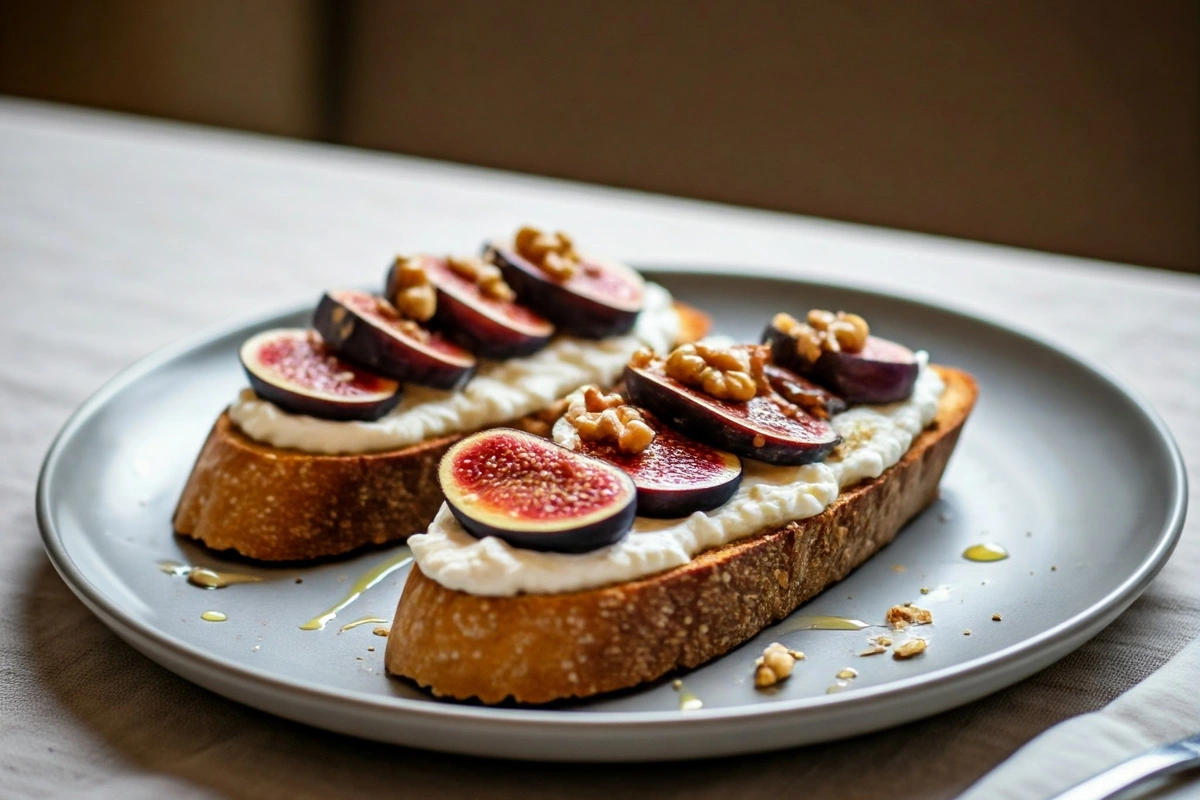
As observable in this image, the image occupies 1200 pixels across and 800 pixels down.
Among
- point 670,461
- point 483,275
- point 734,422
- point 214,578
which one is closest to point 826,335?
point 734,422

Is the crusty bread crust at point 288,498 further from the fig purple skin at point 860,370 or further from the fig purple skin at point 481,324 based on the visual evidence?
the fig purple skin at point 860,370

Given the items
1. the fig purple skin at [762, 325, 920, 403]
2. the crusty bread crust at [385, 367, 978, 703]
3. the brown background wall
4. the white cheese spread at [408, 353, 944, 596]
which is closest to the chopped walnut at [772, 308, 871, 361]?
the fig purple skin at [762, 325, 920, 403]

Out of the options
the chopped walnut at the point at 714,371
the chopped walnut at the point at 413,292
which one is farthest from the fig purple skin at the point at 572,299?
the chopped walnut at the point at 714,371

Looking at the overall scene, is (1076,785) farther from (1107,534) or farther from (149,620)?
(149,620)

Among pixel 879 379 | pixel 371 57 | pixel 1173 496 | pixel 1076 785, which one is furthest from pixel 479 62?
pixel 1076 785

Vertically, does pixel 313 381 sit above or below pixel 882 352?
below

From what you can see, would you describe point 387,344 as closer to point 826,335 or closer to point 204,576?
point 204,576

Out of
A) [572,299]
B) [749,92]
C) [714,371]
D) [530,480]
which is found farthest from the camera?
[749,92]
